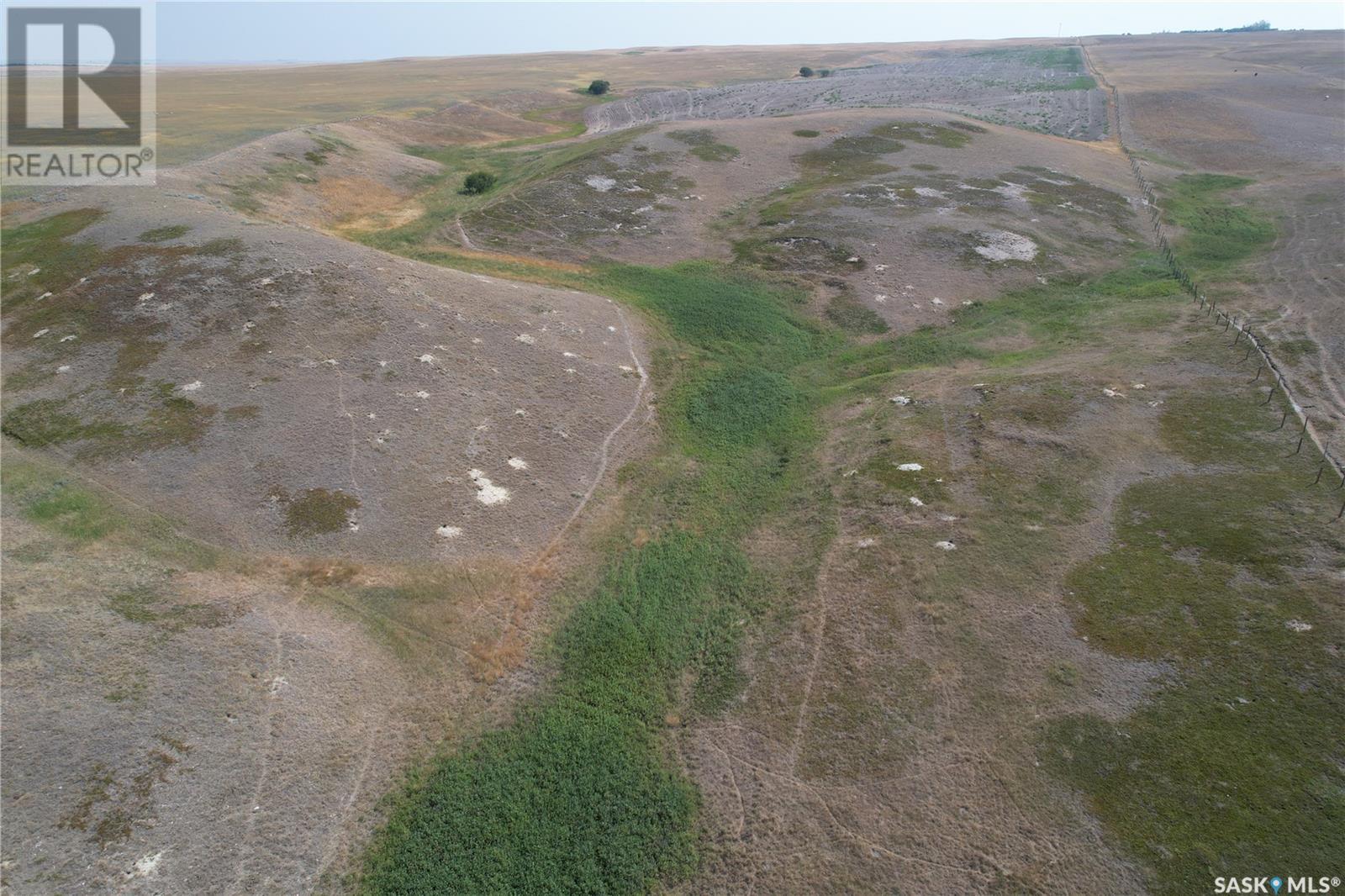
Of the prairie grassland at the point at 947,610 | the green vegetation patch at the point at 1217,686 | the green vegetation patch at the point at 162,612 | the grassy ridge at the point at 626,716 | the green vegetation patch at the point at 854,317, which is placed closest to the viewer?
the green vegetation patch at the point at 1217,686

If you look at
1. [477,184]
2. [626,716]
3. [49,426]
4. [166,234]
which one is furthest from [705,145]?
[626,716]

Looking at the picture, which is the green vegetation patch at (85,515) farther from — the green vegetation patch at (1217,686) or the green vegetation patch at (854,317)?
the green vegetation patch at (854,317)

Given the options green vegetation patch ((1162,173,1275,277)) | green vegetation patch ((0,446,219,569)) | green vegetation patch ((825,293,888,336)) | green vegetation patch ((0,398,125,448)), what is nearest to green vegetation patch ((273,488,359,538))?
green vegetation patch ((0,446,219,569))

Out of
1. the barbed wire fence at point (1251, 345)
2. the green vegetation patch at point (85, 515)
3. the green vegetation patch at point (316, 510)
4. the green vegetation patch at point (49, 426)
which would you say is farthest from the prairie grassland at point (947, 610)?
the green vegetation patch at point (49, 426)

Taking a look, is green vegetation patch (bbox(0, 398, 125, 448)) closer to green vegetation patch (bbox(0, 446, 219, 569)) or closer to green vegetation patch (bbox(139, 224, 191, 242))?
green vegetation patch (bbox(0, 446, 219, 569))

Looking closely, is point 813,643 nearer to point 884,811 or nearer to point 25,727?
point 884,811

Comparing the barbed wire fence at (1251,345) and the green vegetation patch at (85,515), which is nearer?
the green vegetation patch at (85,515)
